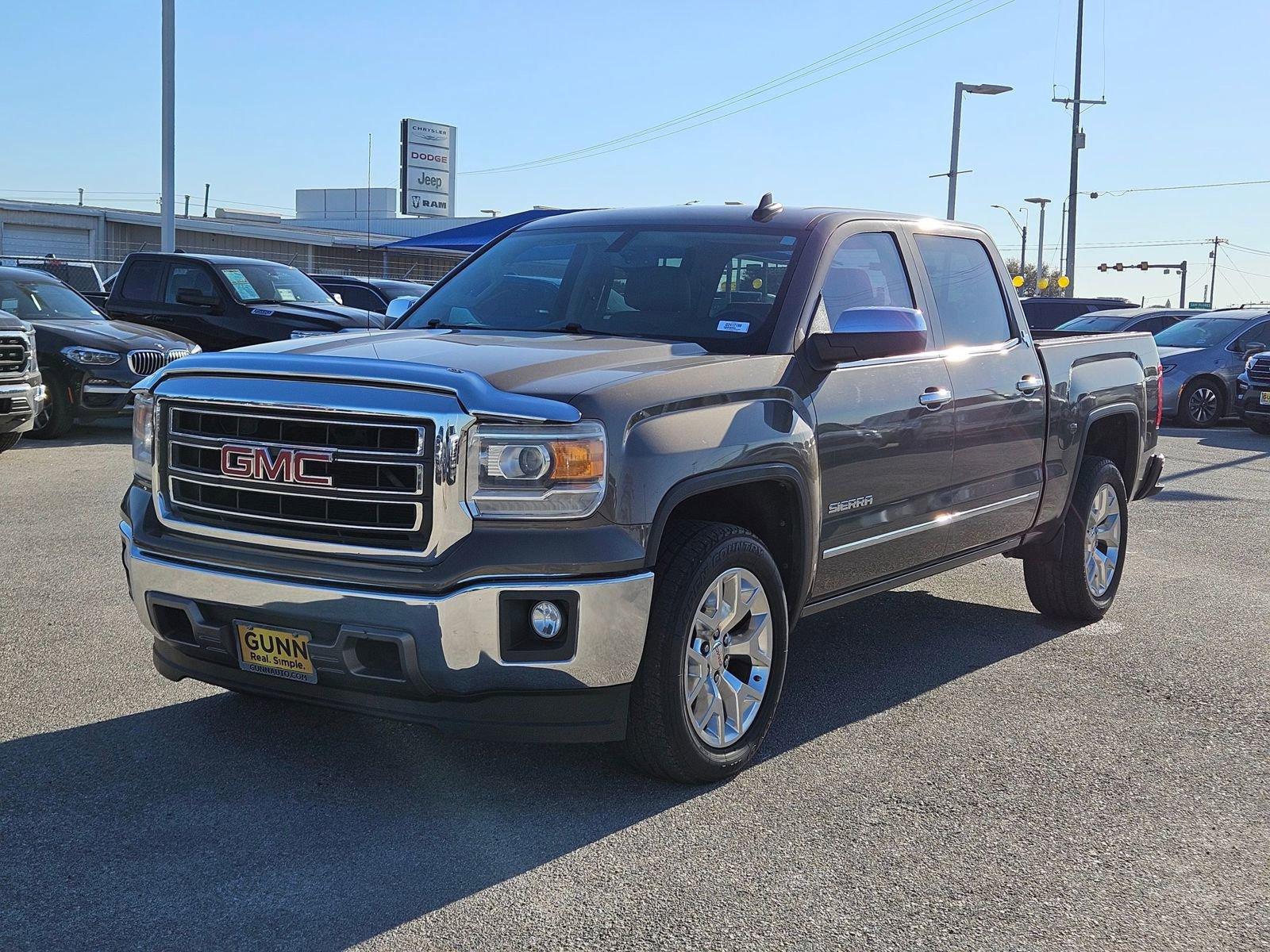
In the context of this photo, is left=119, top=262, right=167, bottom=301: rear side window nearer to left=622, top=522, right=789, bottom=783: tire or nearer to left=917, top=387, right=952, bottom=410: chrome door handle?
left=917, top=387, right=952, bottom=410: chrome door handle

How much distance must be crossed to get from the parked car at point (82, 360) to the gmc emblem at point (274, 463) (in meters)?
10.4

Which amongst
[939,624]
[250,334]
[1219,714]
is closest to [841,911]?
[1219,714]

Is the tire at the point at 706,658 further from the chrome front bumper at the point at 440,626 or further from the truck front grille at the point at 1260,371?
the truck front grille at the point at 1260,371

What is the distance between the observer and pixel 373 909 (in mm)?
3488

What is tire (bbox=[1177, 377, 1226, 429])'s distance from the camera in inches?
782

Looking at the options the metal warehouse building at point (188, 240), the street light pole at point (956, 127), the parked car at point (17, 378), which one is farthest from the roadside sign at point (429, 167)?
the parked car at point (17, 378)

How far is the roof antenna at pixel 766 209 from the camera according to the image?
18.0 feet

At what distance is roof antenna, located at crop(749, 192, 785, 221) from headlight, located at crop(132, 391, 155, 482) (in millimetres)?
2403

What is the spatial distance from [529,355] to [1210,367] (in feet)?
57.4

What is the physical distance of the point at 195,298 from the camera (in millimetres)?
16078

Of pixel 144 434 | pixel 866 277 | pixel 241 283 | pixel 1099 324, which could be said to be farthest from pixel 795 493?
pixel 1099 324

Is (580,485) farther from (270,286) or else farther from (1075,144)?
(1075,144)

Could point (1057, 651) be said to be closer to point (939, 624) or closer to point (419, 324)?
point (939, 624)

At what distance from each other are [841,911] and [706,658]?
105 centimetres
